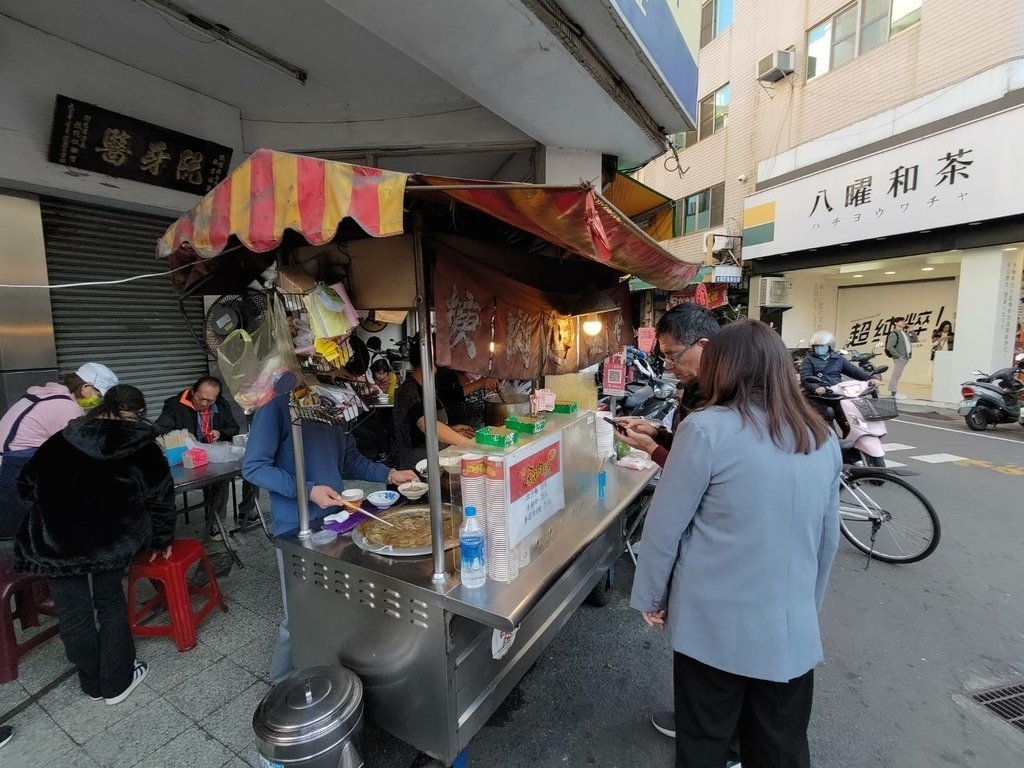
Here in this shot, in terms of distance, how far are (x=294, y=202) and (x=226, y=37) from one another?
165 inches

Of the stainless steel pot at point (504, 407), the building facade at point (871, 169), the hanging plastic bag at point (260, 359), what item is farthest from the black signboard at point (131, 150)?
the building facade at point (871, 169)

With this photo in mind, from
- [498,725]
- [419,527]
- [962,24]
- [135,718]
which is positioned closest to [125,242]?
[135,718]

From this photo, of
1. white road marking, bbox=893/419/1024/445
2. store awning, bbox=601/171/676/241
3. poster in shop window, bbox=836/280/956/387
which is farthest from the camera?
poster in shop window, bbox=836/280/956/387

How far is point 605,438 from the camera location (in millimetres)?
4195

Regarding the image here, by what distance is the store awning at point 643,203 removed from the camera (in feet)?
22.5

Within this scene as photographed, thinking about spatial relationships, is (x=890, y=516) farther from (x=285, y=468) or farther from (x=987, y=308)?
(x=987, y=308)

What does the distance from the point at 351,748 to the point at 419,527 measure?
1.03m

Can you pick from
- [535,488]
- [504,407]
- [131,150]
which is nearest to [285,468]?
[535,488]

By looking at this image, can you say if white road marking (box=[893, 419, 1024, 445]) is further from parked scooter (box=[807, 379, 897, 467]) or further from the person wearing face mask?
the person wearing face mask

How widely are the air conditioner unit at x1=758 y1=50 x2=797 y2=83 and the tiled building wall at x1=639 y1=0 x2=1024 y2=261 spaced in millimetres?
196

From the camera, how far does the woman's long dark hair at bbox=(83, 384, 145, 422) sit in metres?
2.80

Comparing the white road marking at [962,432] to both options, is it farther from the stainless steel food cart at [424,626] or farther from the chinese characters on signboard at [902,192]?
the stainless steel food cart at [424,626]

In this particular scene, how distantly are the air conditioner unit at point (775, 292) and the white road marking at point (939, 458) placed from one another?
31.6ft

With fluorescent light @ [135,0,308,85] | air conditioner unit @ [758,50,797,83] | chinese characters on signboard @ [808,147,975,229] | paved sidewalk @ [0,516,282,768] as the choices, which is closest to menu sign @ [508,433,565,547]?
paved sidewalk @ [0,516,282,768]
